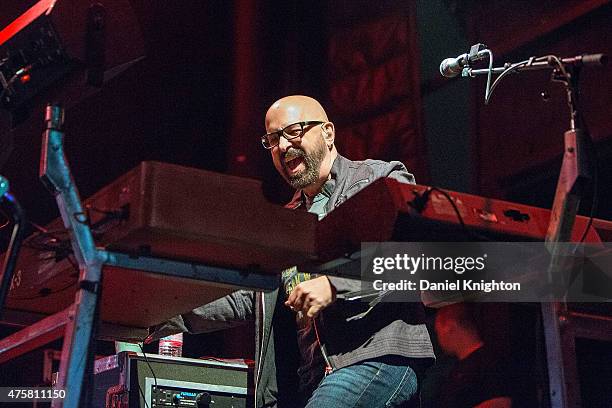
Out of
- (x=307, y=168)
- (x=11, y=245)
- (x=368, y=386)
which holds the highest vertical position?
(x=307, y=168)

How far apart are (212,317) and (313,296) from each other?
59 centimetres

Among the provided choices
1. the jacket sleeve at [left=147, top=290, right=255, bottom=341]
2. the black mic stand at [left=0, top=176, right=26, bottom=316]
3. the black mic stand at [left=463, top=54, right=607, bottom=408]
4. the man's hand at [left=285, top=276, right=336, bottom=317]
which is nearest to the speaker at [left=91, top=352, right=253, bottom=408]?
the jacket sleeve at [left=147, top=290, right=255, bottom=341]

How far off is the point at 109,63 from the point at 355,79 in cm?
340

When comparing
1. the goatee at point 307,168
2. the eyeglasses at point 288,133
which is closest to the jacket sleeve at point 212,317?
the goatee at point 307,168

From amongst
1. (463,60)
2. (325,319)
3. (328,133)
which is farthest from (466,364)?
(463,60)

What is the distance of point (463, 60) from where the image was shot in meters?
2.54

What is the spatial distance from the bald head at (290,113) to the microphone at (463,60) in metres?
0.66

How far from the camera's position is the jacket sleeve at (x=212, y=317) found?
280 centimetres

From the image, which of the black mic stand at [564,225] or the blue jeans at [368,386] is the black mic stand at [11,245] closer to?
the blue jeans at [368,386]

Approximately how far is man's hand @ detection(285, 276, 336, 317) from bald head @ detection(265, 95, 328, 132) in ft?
2.75

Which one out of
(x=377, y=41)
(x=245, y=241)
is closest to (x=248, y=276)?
(x=245, y=241)

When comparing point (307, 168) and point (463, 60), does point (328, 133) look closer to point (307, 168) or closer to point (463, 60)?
point (307, 168)

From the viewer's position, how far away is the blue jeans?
2.50 metres

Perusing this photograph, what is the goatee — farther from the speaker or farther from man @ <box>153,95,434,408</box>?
the speaker
